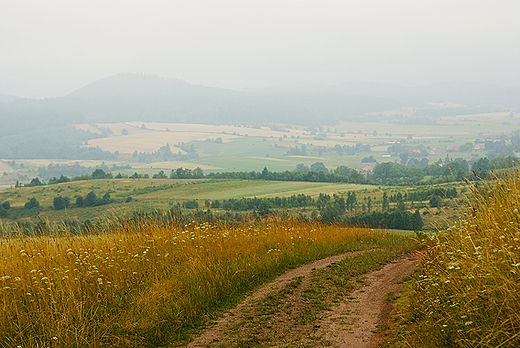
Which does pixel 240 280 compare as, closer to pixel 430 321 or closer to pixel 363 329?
pixel 363 329

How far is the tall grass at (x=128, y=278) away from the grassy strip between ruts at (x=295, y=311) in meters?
0.84

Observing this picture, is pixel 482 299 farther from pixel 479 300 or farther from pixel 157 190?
pixel 157 190

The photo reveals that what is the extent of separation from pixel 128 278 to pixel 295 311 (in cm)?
341

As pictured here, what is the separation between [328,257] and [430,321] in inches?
302

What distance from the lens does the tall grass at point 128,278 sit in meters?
6.21

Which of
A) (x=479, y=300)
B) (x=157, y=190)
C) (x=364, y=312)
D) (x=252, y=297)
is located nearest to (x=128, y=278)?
(x=252, y=297)

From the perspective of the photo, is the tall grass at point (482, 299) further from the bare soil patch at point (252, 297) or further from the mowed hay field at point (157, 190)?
the mowed hay field at point (157, 190)

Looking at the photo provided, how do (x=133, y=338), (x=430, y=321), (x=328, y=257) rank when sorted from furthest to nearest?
(x=328, y=257) < (x=133, y=338) < (x=430, y=321)

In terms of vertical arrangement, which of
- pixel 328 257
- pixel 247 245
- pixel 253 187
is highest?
pixel 247 245

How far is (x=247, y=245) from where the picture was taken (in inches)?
474

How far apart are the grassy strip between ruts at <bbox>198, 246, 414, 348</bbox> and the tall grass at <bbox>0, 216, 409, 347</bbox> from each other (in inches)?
33.2

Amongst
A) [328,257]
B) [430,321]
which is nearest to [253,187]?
[328,257]

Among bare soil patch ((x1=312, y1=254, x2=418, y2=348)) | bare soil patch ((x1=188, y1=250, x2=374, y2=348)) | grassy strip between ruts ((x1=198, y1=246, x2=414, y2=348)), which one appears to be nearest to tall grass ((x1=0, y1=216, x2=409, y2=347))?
bare soil patch ((x1=188, y1=250, x2=374, y2=348))

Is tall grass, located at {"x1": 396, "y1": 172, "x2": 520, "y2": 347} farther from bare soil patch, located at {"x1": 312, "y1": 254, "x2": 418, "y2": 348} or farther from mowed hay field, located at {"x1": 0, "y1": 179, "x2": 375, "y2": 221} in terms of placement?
mowed hay field, located at {"x1": 0, "y1": 179, "x2": 375, "y2": 221}
